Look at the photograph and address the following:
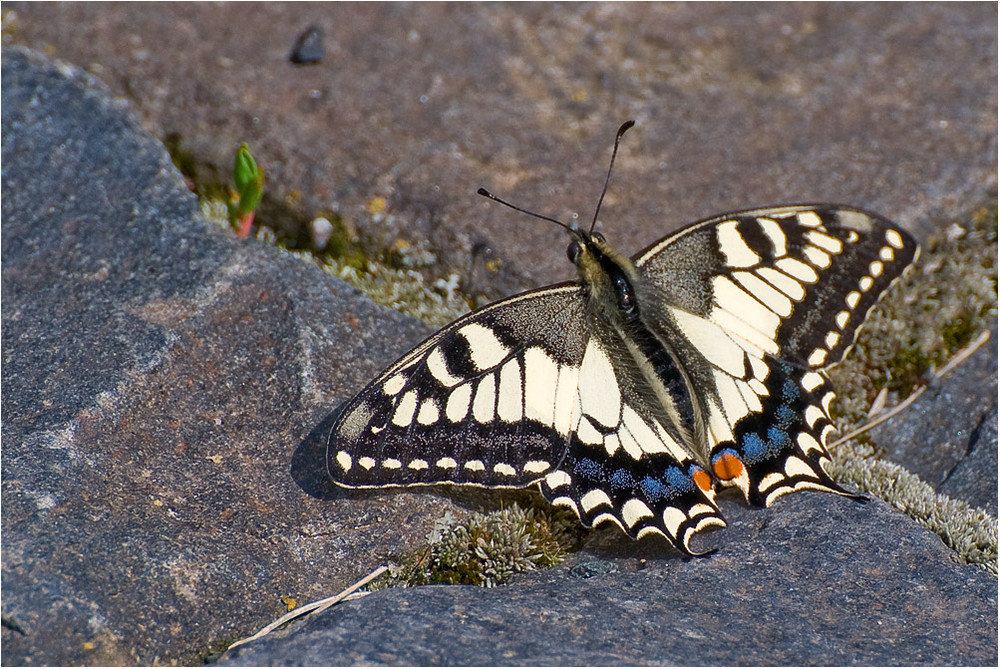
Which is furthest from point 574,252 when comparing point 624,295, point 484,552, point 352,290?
point 484,552

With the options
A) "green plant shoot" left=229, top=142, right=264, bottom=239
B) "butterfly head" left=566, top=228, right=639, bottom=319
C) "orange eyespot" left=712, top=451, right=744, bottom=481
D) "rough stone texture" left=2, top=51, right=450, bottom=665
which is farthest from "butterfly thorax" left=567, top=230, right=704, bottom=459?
"green plant shoot" left=229, top=142, right=264, bottom=239

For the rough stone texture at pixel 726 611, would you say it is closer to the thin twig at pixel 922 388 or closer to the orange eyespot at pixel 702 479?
the orange eyespot at pixel 702 479

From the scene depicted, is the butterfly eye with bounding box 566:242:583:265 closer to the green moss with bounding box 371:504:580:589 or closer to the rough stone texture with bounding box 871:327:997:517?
the green moss with bounding box 371:504:580:589

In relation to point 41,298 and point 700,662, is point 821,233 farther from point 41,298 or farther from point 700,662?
point 41,298

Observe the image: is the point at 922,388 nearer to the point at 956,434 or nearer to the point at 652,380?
the point at 956,434

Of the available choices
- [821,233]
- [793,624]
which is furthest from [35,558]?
[821,233]
